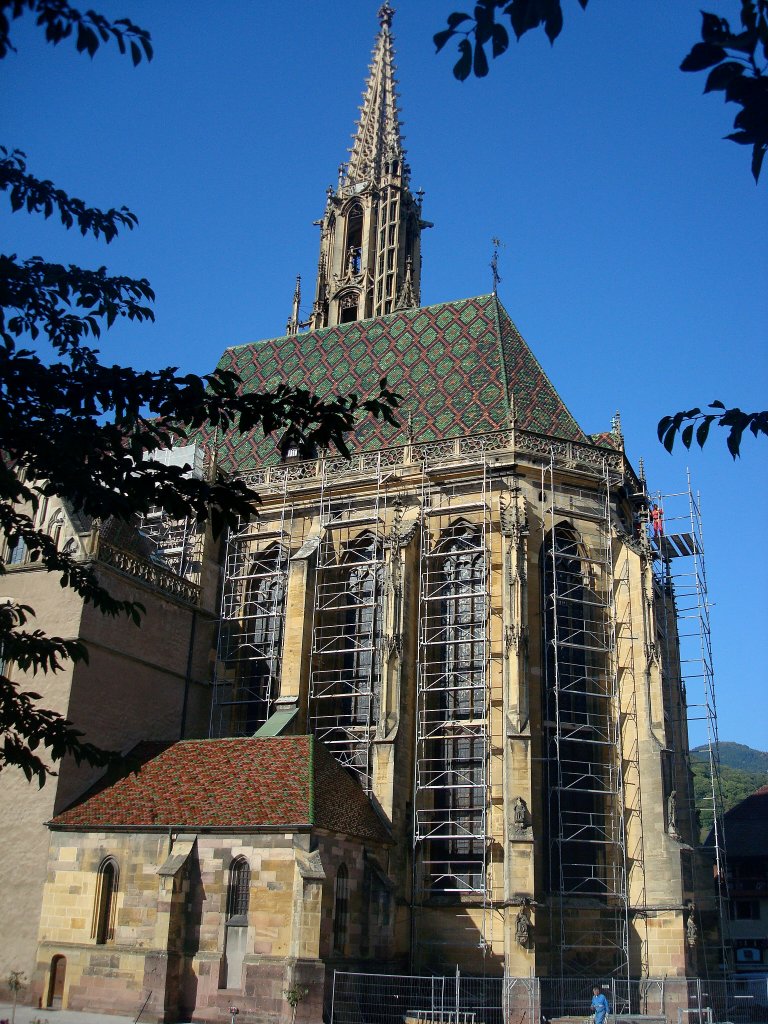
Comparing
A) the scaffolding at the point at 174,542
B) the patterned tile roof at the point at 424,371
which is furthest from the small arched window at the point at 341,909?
the patterned tile roof at the point at 424,371

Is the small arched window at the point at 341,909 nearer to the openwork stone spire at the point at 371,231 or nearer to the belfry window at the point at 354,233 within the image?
the openwork stone spire at the point at 371,231

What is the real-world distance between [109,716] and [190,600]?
4.44 m

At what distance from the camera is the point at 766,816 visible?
36375 mm

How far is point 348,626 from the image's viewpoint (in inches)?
1036

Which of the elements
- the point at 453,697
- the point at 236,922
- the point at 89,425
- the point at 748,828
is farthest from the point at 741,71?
the point at 748,828

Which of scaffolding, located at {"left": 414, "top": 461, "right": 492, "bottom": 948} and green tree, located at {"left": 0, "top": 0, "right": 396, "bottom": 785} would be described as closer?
green tree, located at {"left": 0, "top": 0, "right": 396, "bottom": 785}

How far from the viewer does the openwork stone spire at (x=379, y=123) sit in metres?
48.0

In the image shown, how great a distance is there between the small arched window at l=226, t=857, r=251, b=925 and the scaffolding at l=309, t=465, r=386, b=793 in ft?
16.0

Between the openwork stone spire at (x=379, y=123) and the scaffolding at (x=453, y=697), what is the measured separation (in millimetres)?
26008

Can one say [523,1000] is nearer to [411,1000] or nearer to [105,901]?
[411,1000]

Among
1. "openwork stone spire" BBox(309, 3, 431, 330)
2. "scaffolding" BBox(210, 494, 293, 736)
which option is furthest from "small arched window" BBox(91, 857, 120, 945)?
"openwork stone spire" BBox(309, 3, 431, 330)

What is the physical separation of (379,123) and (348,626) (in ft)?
105

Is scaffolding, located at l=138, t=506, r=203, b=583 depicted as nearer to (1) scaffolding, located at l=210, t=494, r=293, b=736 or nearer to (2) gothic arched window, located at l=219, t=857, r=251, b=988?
(1) scaffolding, located at l=210, t=494, r=293, b=736

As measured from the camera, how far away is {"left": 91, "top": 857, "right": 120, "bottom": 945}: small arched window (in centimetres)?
2011
